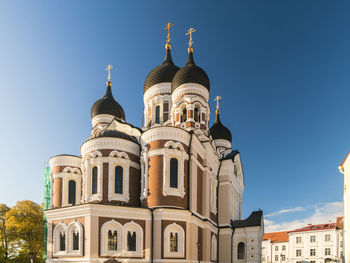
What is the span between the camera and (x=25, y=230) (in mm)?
29062

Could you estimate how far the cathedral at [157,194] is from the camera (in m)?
18.1

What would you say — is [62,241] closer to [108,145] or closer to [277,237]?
[108,145]

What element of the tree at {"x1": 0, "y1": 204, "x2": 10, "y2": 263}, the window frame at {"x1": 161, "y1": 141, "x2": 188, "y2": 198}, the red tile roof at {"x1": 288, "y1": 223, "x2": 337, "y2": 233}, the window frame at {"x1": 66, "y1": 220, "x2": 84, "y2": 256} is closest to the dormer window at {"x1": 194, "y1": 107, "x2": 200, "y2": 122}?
the window frame at {"x1": 161, "y1": 141, "x2": 188, "y2": 198}

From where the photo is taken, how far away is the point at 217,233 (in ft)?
86.6

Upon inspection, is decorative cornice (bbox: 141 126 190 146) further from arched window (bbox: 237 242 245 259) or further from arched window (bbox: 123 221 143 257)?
arched window (bbox: 237 242 245 259)

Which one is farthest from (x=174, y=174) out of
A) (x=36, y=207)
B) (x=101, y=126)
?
(x=36, y=207)

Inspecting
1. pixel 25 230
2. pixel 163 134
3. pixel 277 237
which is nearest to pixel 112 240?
pixel 163 134

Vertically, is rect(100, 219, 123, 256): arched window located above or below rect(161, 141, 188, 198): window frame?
below

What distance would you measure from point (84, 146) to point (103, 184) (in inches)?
122

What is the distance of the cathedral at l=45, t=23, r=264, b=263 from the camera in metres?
18.1

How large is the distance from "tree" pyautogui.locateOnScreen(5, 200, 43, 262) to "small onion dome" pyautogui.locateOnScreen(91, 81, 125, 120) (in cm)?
1081

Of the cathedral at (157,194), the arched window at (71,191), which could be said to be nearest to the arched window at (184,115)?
the cathedral at (157,194)

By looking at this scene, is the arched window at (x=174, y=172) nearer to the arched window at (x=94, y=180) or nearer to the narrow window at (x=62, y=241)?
the arched window at (x=94, y=180)

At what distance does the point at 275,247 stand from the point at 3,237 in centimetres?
4574
